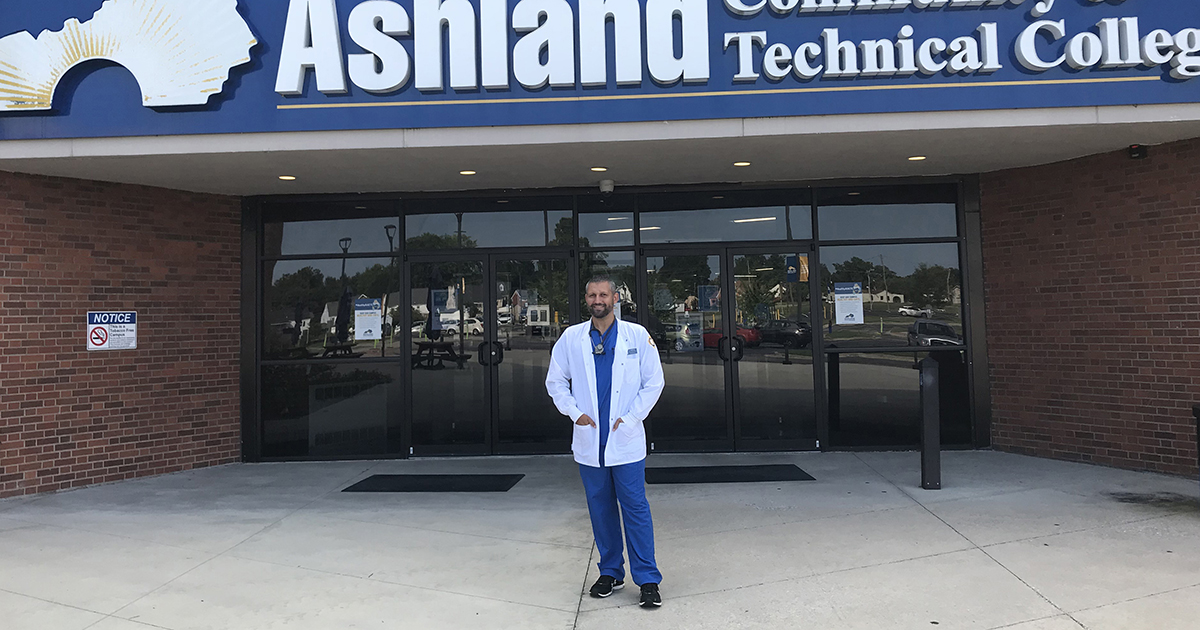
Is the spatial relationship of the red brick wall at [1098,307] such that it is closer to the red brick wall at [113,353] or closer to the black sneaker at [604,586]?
the black sneaker at [604,586]

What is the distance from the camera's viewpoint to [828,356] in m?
8.68

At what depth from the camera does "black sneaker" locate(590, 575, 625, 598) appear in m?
4.41

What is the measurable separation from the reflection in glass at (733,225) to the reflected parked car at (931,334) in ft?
5.87

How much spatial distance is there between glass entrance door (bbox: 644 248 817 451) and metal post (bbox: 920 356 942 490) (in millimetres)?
1872

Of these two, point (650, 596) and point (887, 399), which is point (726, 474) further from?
point (650, 596)

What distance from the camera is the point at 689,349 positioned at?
28.6 feet

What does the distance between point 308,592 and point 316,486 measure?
3.03 m

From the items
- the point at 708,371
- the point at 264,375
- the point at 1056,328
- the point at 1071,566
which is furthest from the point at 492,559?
the point at 1056,328

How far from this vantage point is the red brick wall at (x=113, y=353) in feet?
→ 23.8

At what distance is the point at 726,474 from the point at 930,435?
190cm

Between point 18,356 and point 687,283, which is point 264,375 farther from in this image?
point 687,283

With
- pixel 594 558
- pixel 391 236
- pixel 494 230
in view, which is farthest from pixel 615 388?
pixel 391 236

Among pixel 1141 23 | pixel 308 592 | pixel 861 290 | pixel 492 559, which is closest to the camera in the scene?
pixel 308 592

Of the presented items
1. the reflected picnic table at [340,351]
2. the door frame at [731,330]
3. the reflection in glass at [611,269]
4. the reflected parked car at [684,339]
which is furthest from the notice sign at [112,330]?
the reflected parked car at [684,339]
